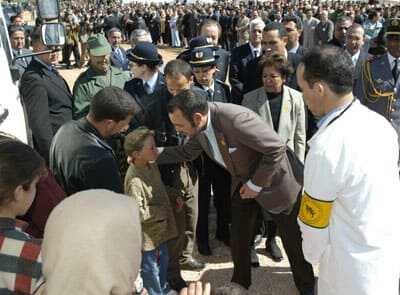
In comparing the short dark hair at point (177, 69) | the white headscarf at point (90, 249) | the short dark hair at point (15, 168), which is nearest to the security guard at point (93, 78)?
the short dark hair at point (177, 69)

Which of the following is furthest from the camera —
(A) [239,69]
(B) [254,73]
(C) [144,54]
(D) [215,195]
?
(A) [239,69]

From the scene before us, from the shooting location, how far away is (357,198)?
2.13m

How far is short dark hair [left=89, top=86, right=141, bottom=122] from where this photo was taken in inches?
104

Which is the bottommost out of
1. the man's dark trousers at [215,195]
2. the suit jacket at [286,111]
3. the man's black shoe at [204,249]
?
the man's black shoe at [204,249]

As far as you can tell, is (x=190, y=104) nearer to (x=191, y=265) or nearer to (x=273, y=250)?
(x=191, y=265)

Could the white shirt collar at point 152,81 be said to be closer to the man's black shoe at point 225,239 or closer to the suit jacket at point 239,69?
the suit jacket at point 239,69

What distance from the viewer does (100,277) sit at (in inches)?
49.1

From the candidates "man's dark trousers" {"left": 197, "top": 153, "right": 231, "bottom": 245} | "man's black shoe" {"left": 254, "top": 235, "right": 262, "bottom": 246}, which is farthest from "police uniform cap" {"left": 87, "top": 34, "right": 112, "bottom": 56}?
"man's black shoe" {"left": 254, "top": 235, "right": 262, "bottom": 246}

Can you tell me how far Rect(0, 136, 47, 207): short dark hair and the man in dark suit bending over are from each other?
1.29 metres

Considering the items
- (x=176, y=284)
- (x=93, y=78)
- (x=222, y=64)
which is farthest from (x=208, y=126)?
(x=222, y=64)

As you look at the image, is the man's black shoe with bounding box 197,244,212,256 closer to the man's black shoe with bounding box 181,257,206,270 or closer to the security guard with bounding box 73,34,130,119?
the man's black shoe with bounding box 181,257,206,270

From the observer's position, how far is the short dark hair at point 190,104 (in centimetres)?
301

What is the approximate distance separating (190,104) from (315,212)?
1.16 meters

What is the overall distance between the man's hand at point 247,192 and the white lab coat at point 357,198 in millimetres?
949
